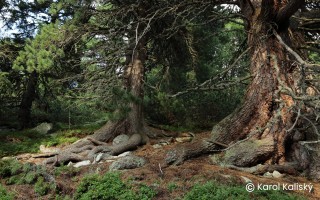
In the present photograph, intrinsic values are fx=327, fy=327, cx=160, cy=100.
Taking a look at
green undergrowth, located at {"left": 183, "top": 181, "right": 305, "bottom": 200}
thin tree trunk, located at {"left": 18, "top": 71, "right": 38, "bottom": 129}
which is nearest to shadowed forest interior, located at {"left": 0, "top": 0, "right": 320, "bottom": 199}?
green undergrowth, located at {"left": 183, "top": 181, "right": 305, "bottom": 200}

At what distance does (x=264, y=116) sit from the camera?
22.4ft

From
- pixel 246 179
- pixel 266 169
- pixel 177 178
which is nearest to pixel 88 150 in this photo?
pixel 177 178

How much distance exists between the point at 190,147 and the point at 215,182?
1622mm

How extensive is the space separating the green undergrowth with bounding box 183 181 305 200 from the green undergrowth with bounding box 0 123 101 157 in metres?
5.50

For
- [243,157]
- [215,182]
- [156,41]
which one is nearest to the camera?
[215,182]

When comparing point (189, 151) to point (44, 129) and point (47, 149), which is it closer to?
point (47, 149)

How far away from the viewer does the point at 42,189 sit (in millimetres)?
5867

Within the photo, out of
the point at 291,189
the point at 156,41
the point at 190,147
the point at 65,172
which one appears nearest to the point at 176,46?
the point at 156,41

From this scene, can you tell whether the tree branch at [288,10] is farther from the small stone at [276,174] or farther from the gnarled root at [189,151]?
the small stone at [276,174]

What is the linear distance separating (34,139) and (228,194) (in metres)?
7.06

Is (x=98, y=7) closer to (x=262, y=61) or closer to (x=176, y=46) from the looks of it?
(x=176, y=46)

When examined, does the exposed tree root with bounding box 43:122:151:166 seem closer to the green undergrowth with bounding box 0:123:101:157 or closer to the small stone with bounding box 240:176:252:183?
the green undergrowth with bounding box 0:123:101:157

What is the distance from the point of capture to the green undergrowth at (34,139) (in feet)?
29.3

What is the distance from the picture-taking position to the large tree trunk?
6.53 m
